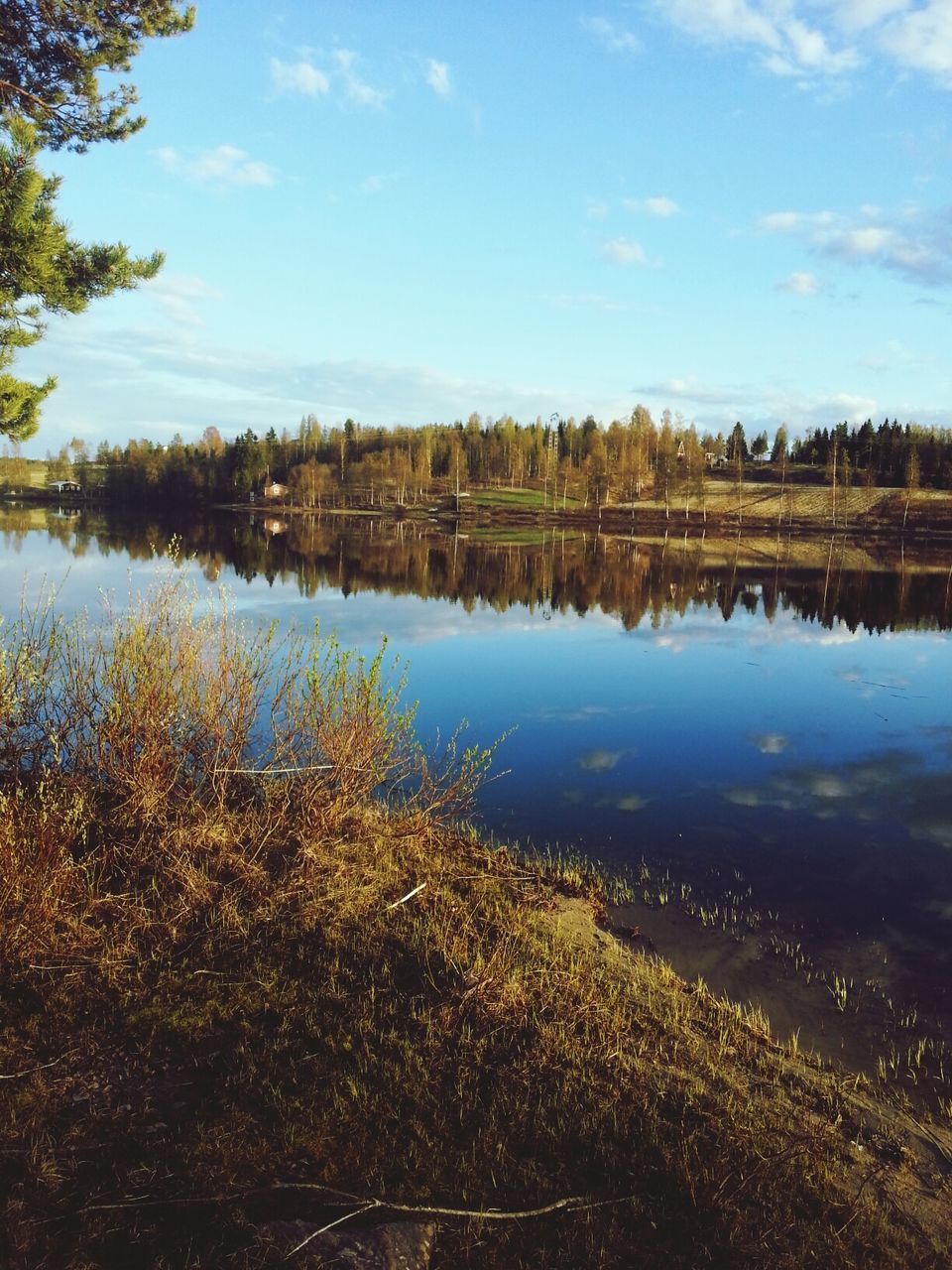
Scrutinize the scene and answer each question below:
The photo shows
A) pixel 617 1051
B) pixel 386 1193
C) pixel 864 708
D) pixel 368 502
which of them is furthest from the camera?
pixel 368 502

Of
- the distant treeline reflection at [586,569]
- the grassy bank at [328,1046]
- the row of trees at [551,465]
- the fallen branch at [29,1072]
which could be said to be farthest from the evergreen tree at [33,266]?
the row of trees at [551,465]

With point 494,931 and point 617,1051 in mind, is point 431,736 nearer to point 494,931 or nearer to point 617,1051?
point 494,931

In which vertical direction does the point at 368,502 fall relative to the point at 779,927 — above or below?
above

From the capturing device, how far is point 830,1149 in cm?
523

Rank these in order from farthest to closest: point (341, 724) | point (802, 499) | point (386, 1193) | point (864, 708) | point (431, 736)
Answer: point (802, 499)
point (864, 708)
point (431, 736)
point (341, 724)
point (386, 1193)

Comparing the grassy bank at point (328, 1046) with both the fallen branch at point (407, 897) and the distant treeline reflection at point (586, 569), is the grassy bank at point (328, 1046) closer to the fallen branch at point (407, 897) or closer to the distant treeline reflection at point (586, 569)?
the fallen branch at point (407, 897)

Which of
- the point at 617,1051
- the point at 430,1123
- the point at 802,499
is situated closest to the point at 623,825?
the point at 617,1051

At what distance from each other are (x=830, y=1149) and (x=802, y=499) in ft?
399

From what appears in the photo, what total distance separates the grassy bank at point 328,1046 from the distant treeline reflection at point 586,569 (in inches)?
708

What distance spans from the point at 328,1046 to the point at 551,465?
13266 cm

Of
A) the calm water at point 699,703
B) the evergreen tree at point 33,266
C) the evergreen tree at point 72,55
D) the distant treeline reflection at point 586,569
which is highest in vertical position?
the evergreen tree at point 72,55

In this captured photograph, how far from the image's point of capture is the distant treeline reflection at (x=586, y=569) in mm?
37875

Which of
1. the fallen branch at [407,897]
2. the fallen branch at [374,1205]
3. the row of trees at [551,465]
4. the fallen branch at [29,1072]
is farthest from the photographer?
the row of trees at [551,465]

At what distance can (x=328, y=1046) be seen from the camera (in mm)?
5684
